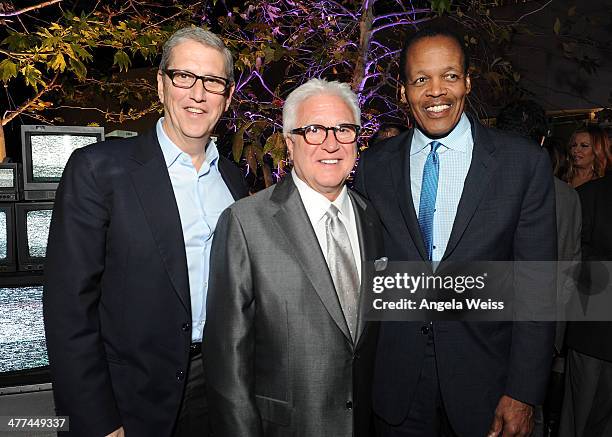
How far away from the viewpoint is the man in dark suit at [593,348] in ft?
8.73

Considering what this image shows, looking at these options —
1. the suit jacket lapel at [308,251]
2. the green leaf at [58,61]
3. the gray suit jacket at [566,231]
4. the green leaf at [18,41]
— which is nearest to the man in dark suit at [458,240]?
the suit jacket lapel at [308,251]

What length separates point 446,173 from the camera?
1.90m

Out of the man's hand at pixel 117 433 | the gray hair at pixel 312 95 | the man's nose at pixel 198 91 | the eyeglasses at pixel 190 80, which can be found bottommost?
the man's hand at pixel 117 433

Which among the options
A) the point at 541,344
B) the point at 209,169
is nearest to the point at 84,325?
the point at 209,169

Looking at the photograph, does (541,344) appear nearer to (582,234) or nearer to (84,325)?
(582,234)

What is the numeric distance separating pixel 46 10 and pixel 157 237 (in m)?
6.95

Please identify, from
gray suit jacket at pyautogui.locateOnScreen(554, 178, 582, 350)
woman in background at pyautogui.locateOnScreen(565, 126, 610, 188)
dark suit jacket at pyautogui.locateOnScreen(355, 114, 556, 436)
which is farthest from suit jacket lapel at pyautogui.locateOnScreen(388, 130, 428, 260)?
woman in background at pyautogui.locateOnScreen(565, 126, 610, 188)

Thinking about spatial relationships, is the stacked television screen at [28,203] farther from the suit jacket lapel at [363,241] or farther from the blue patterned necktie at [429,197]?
the blue patterned necktie at [429,197]

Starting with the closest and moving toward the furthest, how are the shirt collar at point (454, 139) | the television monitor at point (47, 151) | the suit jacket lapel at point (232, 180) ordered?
1. the shirt collar at point (454, 139)
2. the suit jacket lapel at point (232, 180)
3. the television monitor at point (47, 151)

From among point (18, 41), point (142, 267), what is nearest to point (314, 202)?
point (142, 267)

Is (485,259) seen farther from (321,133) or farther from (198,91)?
(198,91)

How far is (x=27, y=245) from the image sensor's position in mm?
2652

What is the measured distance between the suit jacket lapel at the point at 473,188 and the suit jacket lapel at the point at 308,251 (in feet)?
1.44

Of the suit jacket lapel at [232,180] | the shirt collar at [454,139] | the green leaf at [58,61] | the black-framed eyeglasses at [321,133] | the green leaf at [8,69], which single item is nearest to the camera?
the black-framed eyeglasses at [321,133]
